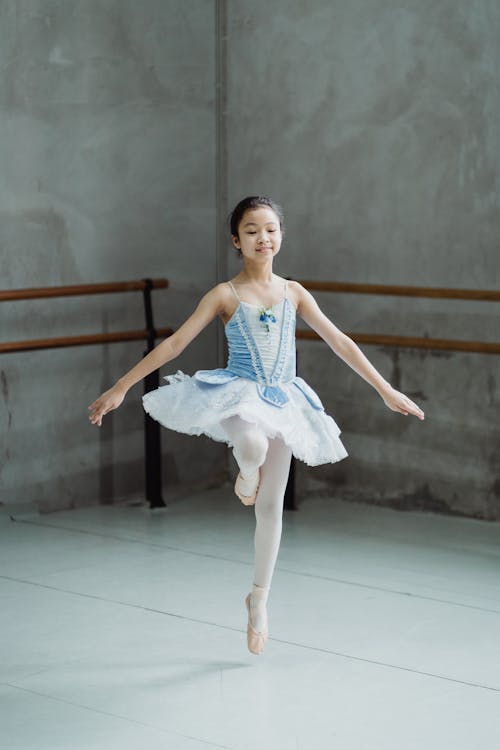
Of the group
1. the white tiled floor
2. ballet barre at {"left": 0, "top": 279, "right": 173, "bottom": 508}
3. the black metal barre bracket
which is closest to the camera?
the white tiled floor

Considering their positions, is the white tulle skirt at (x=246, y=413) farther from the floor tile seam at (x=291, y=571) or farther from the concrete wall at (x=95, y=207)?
the concrete wall at (x=95, y=207)

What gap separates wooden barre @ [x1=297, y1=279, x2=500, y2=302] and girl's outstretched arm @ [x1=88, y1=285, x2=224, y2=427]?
191 cm

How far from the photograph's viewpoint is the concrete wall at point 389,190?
5.59m

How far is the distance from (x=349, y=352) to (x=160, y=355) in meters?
0.58

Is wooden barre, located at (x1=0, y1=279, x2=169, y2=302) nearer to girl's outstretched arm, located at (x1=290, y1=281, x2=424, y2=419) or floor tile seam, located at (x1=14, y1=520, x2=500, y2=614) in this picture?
floor tile seam, located at (x1=14, y1=520, x2=500, y2=614)

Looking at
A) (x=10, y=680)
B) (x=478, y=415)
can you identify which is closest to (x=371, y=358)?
(x=478, y=415)

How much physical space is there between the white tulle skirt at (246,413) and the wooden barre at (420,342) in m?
1.85

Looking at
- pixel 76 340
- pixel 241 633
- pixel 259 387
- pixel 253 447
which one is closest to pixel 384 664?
pixel 241 633

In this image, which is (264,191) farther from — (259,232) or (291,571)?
(259,232)

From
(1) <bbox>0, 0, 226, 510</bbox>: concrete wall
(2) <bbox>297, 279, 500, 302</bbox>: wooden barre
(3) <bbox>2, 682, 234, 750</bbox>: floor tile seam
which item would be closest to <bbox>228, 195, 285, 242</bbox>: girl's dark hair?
(3) <bbox>2, 682, 234, 750</bbox>: floor tile seam

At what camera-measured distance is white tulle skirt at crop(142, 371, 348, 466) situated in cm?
363

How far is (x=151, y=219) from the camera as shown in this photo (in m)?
6.17

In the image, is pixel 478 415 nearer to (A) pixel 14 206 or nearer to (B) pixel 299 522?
(B) pixel 299 522

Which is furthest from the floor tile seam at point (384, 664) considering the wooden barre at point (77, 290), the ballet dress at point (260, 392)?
the wooden barre at point (77, 290)
